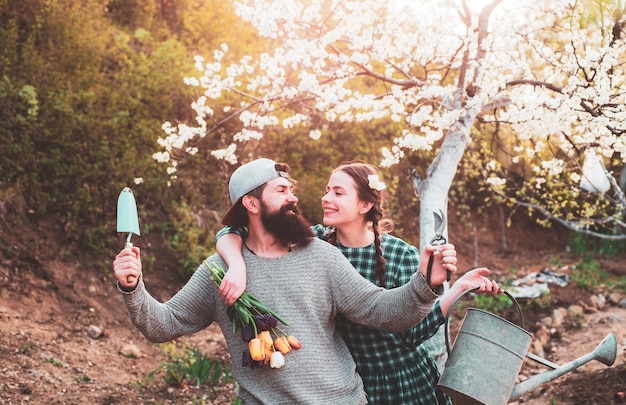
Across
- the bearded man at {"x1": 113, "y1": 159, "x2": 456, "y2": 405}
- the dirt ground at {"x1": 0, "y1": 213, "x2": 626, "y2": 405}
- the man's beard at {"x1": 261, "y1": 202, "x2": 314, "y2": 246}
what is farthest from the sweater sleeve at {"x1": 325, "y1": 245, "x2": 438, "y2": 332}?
the dirt ground at {"x1": 0, "y1": 213, "x2": 626, "y2": 405}

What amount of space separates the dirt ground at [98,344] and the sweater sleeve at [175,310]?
6.54 ft

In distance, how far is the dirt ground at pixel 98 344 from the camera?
432 cm

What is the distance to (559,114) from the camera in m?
4.02

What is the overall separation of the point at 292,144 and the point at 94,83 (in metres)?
2.81

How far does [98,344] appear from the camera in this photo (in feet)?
17.1

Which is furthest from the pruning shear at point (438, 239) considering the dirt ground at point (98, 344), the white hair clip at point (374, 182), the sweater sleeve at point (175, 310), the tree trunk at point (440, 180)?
the tree trunk at point (440, 180)

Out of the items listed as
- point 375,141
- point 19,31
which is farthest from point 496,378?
point 375,141

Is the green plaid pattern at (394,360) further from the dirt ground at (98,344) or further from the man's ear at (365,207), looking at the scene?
the dirt ground at (98,344)

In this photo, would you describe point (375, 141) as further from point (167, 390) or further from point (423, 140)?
point (167, 390)

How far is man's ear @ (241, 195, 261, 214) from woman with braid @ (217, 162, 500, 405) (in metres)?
0.14

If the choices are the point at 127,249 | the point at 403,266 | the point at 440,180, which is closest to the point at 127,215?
the point at 127,249

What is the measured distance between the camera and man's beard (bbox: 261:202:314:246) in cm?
→ 235

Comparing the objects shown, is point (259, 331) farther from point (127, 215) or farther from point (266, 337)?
point (127, 215)

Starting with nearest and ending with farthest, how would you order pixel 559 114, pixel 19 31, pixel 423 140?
1. pixel 559 114
2. pixel 423 140
3. pixel 19 31
